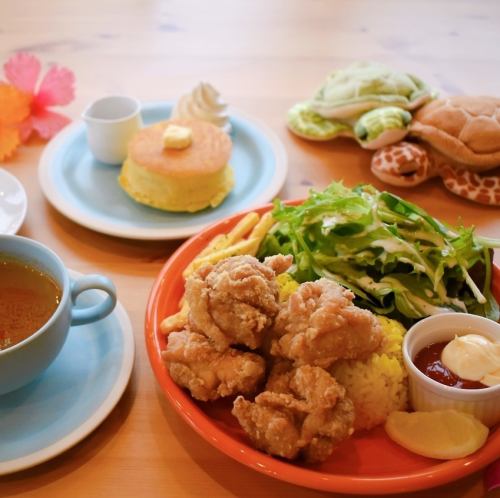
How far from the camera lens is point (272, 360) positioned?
125 centimetres

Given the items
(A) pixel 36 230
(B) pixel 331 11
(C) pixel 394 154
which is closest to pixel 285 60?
(B) pixel 331 11

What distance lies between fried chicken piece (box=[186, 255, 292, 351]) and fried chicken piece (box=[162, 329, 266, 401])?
0.02 m

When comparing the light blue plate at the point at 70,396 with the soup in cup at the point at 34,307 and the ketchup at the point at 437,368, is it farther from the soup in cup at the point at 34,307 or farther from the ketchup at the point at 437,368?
the ketchup at the point at 437,368

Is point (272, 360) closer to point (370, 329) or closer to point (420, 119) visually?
point (370, 329)

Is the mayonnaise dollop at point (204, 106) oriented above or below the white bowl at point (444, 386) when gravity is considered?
above

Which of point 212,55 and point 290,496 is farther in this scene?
point 212,55

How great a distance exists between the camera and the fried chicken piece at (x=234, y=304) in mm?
1190

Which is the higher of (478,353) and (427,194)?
(478,353)

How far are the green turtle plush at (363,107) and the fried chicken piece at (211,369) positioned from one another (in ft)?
3.53

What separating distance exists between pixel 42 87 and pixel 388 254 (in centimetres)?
150

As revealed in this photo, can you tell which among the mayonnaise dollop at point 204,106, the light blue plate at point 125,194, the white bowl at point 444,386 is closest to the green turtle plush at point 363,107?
the light blue plate at point 125,194

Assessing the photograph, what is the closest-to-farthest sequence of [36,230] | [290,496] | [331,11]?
[290,496] < [36,230] < [331,11]

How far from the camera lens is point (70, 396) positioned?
1274 millimetres

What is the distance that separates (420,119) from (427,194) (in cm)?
25
